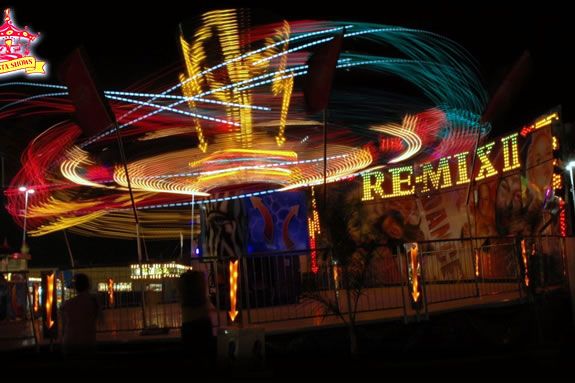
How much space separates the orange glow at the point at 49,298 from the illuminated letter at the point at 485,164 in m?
14.0

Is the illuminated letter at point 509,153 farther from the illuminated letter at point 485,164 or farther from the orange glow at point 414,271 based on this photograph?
the orange glow at point 414,271

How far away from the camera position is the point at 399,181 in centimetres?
2689

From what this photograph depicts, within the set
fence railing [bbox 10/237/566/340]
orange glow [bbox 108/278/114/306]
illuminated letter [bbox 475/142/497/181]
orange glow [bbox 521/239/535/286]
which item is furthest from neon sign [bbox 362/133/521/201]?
orange glow [bbox 108/278/114/306]

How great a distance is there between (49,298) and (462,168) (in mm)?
14844

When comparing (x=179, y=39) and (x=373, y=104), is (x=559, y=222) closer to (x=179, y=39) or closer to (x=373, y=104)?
(x=373, y=104)

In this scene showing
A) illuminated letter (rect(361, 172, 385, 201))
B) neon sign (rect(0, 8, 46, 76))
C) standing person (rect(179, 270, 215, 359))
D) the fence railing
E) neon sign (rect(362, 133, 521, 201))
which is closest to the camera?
standing person (rect(179, 270, 215, 359))

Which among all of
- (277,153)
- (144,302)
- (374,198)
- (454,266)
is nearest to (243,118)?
(277,153)

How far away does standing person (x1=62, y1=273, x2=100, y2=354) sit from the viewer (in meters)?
10.1

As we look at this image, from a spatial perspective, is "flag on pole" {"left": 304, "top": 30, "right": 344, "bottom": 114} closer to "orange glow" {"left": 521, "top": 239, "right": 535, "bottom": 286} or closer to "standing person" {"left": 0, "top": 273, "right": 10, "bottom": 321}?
"orange glow" {"left": 521, "top": 239, "right": 535, "bottom": 286}

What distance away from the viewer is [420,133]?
19562 millimetres

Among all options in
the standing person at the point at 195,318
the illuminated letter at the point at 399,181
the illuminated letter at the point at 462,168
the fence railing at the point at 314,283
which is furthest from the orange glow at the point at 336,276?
the illuminated letter at the point at 399,181

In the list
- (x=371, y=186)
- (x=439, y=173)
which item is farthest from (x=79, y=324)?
(x=371, y=186)

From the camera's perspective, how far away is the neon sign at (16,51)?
41844mm

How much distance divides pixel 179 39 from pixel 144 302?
17.7ft
